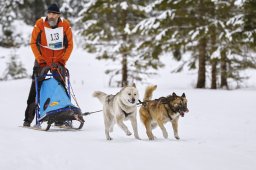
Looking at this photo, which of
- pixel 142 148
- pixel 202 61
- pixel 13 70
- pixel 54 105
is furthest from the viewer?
pixel 13 70

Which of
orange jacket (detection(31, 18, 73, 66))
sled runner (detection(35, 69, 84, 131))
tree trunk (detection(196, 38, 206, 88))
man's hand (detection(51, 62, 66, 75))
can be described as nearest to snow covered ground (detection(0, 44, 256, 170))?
sled runner (detection(35, 69, 84, 131))

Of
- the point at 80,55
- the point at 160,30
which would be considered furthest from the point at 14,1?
the point at 160,30

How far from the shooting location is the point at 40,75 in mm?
8148

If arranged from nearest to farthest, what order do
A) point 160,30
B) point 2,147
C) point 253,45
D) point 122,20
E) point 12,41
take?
point 2,147, point 253,45, point 160,30, point 122,20, point 12,41

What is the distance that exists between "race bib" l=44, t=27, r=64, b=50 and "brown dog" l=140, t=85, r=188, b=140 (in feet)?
6.92

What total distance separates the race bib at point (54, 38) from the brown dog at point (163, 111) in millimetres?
2110

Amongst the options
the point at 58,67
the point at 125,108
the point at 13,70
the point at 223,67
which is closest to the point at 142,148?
the point at 125,108

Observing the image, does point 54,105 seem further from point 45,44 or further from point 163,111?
point 163,111

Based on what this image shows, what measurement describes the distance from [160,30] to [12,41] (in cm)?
2180

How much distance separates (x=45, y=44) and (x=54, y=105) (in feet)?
4.35

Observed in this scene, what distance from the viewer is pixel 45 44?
27.2ft

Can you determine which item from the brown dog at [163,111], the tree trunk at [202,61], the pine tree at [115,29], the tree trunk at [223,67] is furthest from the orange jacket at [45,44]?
the pine tree at [115,29]

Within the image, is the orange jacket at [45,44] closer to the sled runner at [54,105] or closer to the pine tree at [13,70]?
the sled runner at [54,105]

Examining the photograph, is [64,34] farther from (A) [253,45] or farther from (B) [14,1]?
(B) [14,1]
